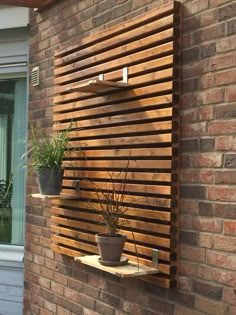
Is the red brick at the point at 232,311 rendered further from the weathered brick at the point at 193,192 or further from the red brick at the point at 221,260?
the weathered brick at the point at 193,192

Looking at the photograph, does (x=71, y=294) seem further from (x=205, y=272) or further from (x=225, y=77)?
(x=225, y=77)

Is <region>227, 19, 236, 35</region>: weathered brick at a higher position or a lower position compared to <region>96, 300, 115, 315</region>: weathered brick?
higher

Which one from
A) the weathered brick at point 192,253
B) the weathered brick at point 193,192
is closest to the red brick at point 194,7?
the weathered brick at point 193,192

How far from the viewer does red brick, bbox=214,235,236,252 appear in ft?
8.16

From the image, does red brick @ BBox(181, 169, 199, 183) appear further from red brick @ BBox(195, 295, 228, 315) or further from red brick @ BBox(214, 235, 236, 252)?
red brick @ BBox(195, 295, 228, 315)

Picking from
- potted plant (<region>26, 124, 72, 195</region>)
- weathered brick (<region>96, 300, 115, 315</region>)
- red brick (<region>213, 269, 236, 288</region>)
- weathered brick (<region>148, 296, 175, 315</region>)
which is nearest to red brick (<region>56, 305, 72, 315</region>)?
weathered brick (<region>96, 300, 115, 315</region>)

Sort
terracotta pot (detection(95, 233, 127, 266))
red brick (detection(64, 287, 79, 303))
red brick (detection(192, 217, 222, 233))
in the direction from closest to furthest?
red brick (detection(192, 217, 222, 233))
terracotta pot (detection(95, 233, 127, 266))
red brick (detection(64, 287, 79, 303))

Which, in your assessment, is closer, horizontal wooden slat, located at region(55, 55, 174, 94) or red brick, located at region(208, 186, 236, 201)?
red brick, located at region(208, 186, 236, 201)

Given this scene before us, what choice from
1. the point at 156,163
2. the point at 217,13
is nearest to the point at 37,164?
the point at 156,163

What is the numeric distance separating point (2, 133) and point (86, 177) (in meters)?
1.84

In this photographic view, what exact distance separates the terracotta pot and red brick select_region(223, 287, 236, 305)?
0.67 metres

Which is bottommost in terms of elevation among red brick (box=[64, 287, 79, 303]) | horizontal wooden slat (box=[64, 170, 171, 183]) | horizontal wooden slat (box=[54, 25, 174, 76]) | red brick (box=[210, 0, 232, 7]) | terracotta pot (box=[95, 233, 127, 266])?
red brick (box=[64, 287, 79, 303])

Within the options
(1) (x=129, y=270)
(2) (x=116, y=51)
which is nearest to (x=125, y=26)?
(2) (x=116, y=51)

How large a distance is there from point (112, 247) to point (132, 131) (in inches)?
26.7
